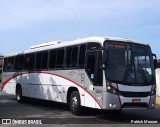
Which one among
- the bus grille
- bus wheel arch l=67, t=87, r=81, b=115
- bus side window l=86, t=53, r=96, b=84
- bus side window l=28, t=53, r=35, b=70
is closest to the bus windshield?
the bus grille

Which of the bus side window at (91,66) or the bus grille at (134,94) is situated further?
the bus side window at (91,66)

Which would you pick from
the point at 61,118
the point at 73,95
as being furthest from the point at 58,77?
the point at 61,118

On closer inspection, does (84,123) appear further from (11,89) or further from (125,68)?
(11,89)

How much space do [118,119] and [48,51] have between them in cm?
587

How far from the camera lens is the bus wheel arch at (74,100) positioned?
1425 centimetres

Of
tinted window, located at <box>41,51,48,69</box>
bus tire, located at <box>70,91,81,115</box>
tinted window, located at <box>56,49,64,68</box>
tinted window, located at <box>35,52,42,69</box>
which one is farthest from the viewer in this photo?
tinted window, located at <box>35,52,42,69</box>

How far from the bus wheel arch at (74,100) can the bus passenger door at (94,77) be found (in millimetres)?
719

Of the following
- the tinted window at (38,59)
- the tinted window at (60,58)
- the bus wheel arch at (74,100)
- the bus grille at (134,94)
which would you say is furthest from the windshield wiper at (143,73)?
the tinted window at (38,59)

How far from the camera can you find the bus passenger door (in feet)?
42.3

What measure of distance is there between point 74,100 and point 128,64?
2.99 metres

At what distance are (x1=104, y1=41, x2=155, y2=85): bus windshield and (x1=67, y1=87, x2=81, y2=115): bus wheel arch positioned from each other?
2.28 metres

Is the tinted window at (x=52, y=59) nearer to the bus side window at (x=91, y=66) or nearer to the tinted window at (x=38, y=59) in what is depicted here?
the tinted window at (x=38, y=59)

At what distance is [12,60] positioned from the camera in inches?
885

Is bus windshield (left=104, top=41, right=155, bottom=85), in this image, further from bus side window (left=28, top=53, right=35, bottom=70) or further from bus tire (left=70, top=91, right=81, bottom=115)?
bus side window (left=28, top=53, right=35, bottom=70)
